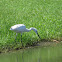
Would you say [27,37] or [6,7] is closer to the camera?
[27,37]

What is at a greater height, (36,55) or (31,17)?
(31,17)

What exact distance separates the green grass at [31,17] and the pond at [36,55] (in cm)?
64

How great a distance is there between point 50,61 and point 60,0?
37.0 ft

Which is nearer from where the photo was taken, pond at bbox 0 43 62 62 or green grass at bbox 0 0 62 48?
pond at bbox 0 43 62 62

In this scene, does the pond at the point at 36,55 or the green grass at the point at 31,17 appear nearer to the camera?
the pond at the point at 36,55

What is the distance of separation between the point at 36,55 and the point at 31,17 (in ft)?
18.1

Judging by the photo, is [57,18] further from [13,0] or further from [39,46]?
[13,0]

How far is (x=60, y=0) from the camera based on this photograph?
18953mm

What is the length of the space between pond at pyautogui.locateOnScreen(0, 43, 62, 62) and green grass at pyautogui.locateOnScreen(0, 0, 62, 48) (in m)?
0.64

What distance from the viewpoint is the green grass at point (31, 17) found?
37.6ft

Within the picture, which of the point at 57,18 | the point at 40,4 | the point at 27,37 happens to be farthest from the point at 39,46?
the point at 40,4

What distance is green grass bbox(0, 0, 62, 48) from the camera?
11.5m

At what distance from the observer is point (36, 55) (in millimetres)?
9344

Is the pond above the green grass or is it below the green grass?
below
